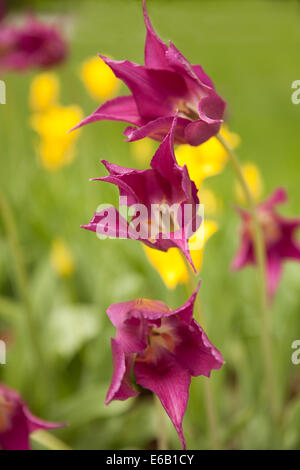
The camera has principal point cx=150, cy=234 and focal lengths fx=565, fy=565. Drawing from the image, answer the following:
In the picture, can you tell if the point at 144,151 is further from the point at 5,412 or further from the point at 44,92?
the point at 5,412

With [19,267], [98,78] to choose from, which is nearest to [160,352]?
[19,267]

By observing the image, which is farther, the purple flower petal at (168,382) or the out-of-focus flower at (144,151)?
the out-of-focus flower at (144,151)

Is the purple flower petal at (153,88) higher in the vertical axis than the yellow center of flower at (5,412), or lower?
higher

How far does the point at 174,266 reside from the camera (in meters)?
0.64

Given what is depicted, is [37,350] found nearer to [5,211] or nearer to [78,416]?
[78,416]

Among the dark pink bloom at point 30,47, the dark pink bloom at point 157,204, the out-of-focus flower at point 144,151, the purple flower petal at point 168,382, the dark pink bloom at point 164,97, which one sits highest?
the dark pink bloom at point 30,47

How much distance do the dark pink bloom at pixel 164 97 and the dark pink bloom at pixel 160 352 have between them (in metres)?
0.13

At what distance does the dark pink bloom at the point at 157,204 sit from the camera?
1.24ft

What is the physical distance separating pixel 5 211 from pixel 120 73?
355 mm

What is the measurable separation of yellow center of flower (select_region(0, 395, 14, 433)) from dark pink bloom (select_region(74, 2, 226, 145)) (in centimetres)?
29

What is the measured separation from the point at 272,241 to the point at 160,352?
1.30 ft

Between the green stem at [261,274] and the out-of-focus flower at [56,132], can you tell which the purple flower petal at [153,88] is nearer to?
the green stem at [261,274]

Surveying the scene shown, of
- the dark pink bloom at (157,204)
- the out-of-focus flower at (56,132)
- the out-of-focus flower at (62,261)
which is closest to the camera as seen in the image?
the dark pink bloom at (157,204)

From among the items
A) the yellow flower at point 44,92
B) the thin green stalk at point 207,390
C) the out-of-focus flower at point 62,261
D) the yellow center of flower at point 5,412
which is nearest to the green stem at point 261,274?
the thin green stalk at point 207,390
